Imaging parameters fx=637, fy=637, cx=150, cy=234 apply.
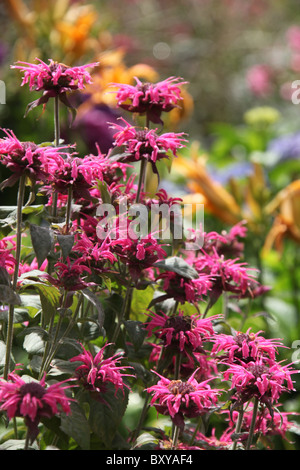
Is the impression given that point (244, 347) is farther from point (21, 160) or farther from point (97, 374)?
point (21, 160)

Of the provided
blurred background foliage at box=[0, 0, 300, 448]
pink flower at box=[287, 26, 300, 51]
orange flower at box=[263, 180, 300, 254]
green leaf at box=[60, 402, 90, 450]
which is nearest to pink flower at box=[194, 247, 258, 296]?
blurred background foliage at box=[0, 0, 300, 448]

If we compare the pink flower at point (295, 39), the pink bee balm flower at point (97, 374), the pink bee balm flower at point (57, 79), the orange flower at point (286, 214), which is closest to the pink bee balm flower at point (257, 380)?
the pink bee balm flower at point (97, 374)

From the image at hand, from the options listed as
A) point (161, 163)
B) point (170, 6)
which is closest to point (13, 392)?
point (161, 163)

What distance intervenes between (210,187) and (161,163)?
2.19 ft

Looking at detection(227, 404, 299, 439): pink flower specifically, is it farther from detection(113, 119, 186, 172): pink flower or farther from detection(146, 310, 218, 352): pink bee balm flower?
detection(113, 119, 186, 172): pink flower

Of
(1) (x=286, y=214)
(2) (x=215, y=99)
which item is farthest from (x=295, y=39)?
(1) (x=286, y=214)

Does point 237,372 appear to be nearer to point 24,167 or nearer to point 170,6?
point 24,167

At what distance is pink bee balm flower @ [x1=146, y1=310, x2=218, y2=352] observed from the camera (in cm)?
61

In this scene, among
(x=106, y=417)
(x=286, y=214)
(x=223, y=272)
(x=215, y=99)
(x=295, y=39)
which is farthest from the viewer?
(x=215, y=99)

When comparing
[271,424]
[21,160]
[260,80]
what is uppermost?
[260,80]

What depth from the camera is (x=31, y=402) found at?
1.56 ft

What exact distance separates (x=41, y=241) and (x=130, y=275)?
12cm
